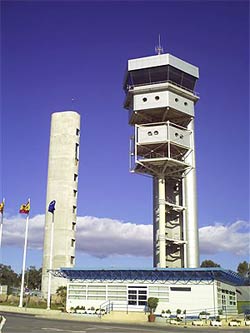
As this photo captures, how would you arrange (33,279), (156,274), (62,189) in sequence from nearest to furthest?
(156,274)
(62,189)
(33,279)

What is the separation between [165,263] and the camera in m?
56.5

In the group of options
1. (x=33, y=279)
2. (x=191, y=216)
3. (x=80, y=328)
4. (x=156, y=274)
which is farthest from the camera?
(x=33, y=279)

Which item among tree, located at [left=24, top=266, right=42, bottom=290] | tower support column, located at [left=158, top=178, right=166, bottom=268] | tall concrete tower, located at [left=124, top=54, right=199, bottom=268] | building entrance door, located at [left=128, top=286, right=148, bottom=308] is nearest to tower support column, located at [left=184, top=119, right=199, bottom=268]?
tall concrete tower, located at [left=124, top=54, right=199, bottom=268]

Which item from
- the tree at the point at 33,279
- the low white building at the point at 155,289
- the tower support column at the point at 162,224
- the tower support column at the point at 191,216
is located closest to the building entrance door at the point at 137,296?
the low white building at the point at 155,289

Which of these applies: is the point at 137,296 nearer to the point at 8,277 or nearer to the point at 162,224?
the point at 162,224

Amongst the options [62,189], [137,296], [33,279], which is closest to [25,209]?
[137,296]

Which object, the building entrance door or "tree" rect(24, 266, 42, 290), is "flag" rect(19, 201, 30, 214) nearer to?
the building entrance door

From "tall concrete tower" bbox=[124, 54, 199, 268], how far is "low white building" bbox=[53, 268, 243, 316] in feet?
31.0

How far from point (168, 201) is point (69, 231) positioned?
2298 cm

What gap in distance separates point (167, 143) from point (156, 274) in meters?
18.9

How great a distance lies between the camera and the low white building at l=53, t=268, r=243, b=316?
44594 mm

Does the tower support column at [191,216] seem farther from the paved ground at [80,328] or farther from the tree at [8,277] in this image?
the tree at [8,277]

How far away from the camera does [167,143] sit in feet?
189

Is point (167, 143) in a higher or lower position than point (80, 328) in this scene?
higher
